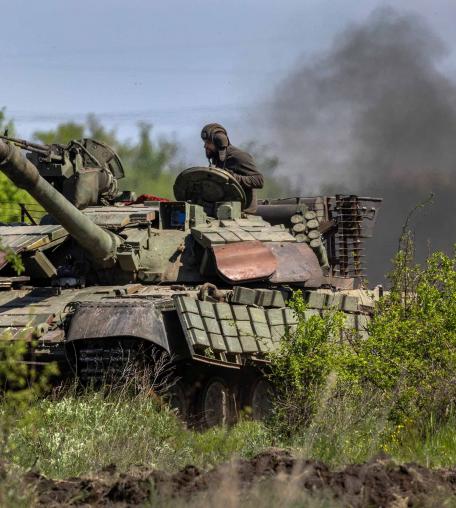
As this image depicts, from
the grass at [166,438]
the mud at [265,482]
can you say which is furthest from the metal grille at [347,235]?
the mud at [265,482]

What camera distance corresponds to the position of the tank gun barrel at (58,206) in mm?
11686

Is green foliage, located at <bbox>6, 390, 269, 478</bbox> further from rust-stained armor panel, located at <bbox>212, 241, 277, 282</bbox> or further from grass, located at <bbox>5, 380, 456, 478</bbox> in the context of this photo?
rust-stained armor panel, located at <bbox>212, 241, 277, 282</bbox>

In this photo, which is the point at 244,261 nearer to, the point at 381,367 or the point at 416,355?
the point at 416,355

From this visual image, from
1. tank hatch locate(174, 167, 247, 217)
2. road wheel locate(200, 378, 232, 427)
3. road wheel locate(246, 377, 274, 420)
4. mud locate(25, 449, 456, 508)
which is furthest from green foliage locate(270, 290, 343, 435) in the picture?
tank hatch locate(174, 167, 247, 217)

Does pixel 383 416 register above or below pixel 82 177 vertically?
below

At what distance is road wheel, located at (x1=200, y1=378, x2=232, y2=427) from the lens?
44.9ft

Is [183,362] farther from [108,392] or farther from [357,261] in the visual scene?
[357,261]

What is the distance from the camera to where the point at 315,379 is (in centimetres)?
1141

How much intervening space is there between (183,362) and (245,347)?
2.30 feet

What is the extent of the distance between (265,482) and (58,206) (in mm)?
6601

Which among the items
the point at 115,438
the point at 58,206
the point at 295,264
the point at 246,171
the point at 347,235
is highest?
the point at 246,171

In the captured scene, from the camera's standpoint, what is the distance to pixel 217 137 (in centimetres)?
1667

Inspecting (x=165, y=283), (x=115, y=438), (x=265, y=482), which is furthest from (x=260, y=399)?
(x=265, y=482)

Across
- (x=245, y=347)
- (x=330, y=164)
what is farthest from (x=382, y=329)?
(x=330, y=164)
